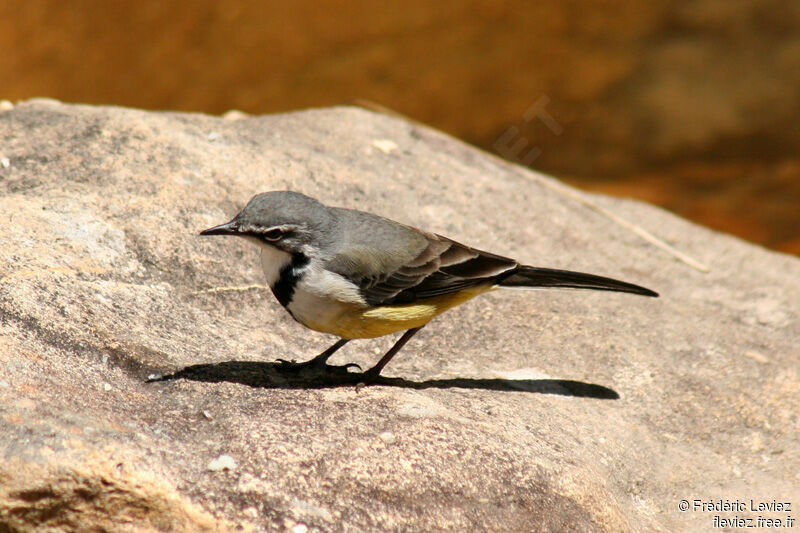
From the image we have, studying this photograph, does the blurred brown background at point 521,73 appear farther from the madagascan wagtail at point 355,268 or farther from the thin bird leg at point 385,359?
the thin bird leg at point 385,359

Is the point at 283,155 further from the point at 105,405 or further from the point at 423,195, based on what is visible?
the point at 105,405

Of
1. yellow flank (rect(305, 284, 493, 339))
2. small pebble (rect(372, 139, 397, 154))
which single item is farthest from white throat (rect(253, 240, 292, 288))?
small pebble (rect(372, 139, 397, 154))

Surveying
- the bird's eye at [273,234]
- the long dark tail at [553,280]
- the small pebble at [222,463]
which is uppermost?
the long dark tail at [553,280]

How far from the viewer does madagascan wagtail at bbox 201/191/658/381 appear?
15.3 feet

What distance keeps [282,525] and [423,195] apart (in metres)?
4.13

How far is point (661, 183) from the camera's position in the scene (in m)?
12.3

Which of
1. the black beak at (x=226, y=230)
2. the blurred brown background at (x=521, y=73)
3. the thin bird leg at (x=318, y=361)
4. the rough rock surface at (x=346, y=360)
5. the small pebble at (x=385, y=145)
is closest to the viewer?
the rough rock surface at (x=346, y=360)

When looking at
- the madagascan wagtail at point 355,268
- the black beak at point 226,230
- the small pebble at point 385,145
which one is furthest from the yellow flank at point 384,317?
the small pebble at point 385,145

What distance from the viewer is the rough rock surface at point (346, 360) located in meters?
3.68

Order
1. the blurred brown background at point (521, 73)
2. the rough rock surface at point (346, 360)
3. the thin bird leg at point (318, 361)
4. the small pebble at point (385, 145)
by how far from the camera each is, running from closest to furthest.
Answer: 1. the rough rock surface at point (346, 360)
2. the thin bird leg at point (318, 361)
3. the small pebble at point (385, 145)
4. the blurred brown background at point (521, 73)

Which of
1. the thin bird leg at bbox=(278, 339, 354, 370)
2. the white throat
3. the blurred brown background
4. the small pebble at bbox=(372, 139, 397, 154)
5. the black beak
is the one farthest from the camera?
the blurred brown background

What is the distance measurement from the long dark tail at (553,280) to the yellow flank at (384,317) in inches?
14.8

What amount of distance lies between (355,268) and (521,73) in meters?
7.74

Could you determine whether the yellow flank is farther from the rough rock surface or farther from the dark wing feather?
the rough rock surface
